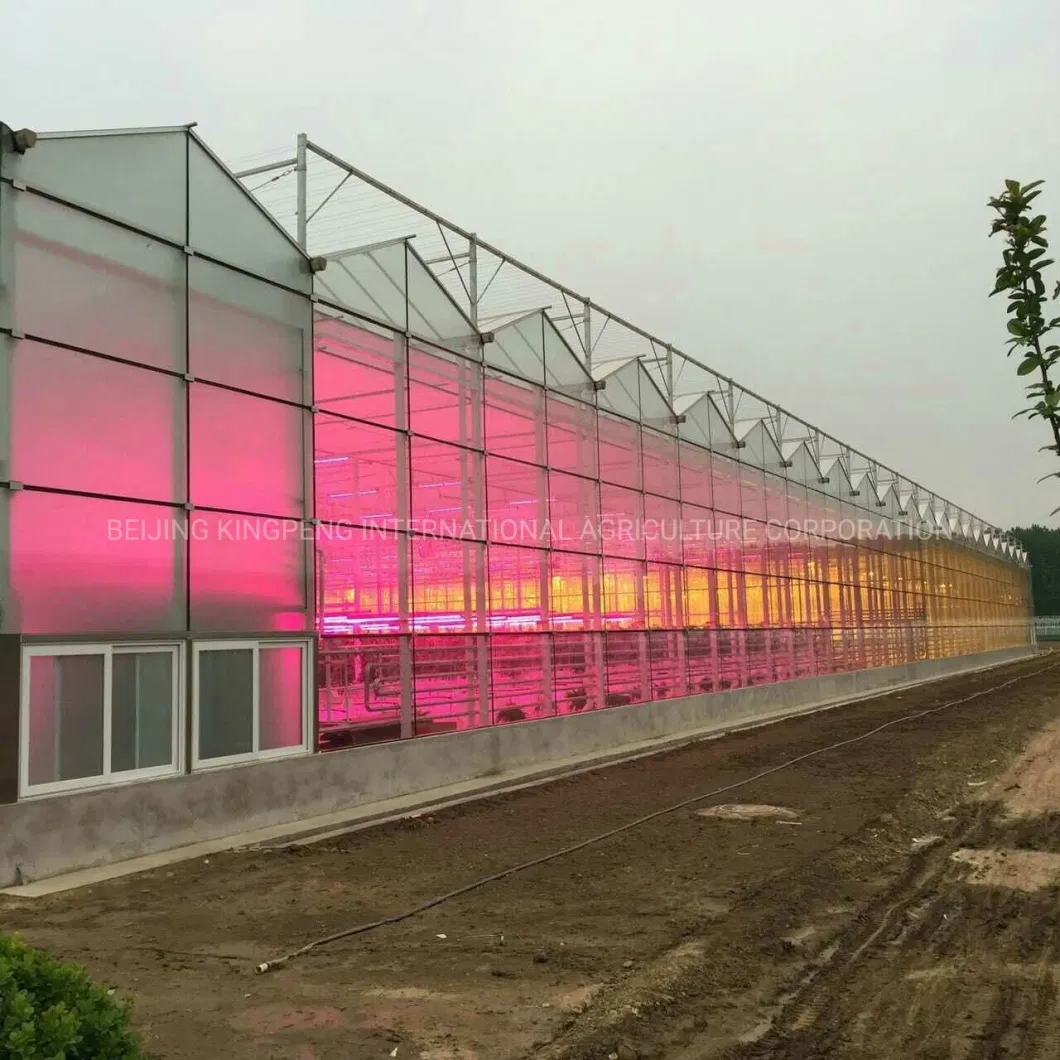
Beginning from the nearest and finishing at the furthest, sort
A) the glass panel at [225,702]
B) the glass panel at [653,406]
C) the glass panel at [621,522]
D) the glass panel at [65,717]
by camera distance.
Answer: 1. the glass panel at [65,717]
2. the glass panel at [225,702]
3. the glass panel at [621,522]
4. the glass panel at [653,406]

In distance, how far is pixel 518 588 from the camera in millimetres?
17688

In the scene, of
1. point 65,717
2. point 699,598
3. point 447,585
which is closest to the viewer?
point 65,717

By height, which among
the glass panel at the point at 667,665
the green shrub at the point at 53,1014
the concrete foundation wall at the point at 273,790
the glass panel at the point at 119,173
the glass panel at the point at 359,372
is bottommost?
the concrete foundation wall at the point at 273,790

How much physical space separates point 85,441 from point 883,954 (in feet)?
28.0

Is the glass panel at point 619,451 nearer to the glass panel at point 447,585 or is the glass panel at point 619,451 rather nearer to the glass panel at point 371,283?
the glass panel at point 447,585

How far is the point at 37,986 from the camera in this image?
3.97m

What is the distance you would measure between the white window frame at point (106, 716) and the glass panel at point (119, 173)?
4565 millimetres

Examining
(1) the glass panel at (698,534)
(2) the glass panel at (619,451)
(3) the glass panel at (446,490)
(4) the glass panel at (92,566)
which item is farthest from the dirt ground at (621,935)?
(1) the glass panel at (698,534)

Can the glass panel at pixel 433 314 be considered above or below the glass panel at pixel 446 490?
above

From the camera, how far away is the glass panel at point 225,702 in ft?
37.4

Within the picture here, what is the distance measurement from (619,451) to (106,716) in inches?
532

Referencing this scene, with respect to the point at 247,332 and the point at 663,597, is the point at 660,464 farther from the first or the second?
the point at 247,332

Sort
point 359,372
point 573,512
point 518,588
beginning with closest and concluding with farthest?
point 359,372 → point 518,588 → point 573,512

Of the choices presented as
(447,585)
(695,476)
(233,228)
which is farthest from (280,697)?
(695,476)
